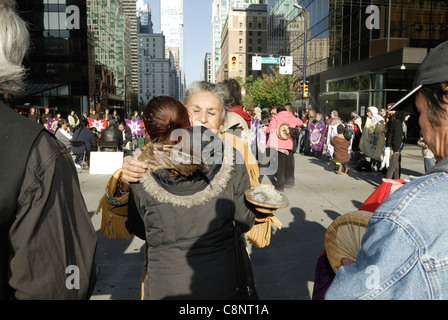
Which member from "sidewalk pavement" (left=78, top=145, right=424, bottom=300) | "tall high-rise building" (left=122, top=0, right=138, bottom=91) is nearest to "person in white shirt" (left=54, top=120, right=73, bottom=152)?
"sidewalk pavement" (left=78, top=145, right=424, bottom=300)

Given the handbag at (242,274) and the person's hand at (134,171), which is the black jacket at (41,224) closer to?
the person's hand at (134,171)

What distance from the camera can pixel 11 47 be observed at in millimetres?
1184

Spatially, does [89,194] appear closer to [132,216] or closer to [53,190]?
[132,216]

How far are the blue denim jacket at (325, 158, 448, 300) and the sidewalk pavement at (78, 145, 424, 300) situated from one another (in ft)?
9.78

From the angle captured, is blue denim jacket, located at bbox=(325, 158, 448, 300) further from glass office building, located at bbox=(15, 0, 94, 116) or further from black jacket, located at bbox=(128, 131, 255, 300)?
glass office building, located at bbox=(15, 0, 94, 116)

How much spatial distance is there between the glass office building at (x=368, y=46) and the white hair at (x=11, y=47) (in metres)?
21.4

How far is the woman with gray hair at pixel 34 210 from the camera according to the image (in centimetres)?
104

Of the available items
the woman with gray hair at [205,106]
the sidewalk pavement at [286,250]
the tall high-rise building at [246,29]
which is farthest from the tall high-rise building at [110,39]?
the woman with gray hair at [205,106]

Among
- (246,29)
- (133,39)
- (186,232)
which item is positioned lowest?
(186,232)

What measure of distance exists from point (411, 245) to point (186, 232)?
121 cm

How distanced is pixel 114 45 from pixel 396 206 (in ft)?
256

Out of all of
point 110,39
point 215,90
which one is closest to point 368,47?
point 215,90

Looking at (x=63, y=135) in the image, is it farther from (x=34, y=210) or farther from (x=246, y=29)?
(x=246, y=29)
